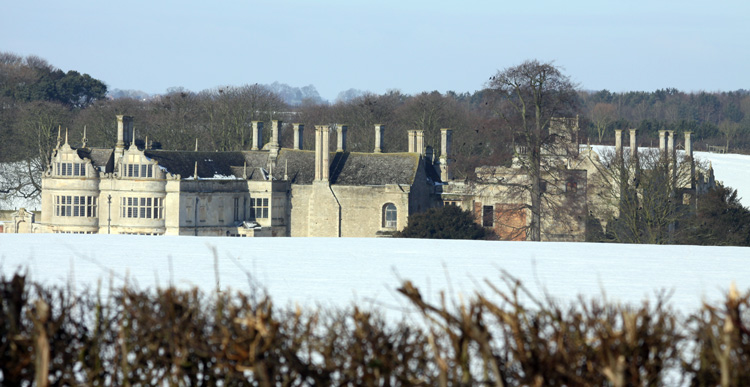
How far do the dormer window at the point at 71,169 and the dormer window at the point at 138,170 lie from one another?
1.97m

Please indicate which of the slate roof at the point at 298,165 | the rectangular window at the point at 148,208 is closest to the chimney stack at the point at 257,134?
the slate roof at the point at 298,165

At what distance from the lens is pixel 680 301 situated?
1152cm

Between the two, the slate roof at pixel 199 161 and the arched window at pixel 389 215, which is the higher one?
the slate roof at pixel 199 161

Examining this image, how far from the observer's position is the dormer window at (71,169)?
44.7 meters

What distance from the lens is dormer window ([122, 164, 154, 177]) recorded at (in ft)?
145

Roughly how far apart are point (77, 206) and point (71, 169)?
1.65 m

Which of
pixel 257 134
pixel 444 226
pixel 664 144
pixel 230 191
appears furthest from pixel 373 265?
pixel 664 144

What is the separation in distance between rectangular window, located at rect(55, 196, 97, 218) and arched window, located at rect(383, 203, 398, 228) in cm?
1267

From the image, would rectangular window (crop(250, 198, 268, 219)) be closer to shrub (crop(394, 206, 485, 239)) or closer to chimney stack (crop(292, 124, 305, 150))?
chimney stack (crop(292, 124, 305, 150))

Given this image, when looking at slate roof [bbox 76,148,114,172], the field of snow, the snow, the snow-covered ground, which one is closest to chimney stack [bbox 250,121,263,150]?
slate roof [bbox 76,148,114,172]

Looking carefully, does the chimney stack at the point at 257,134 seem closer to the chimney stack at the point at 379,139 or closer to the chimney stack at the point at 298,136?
the chimney stack at the point at 298,136

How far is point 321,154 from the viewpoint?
46500 millimetres

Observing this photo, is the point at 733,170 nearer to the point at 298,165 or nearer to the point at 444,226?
the point at 298,165

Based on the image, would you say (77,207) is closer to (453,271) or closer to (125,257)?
(125,257)
